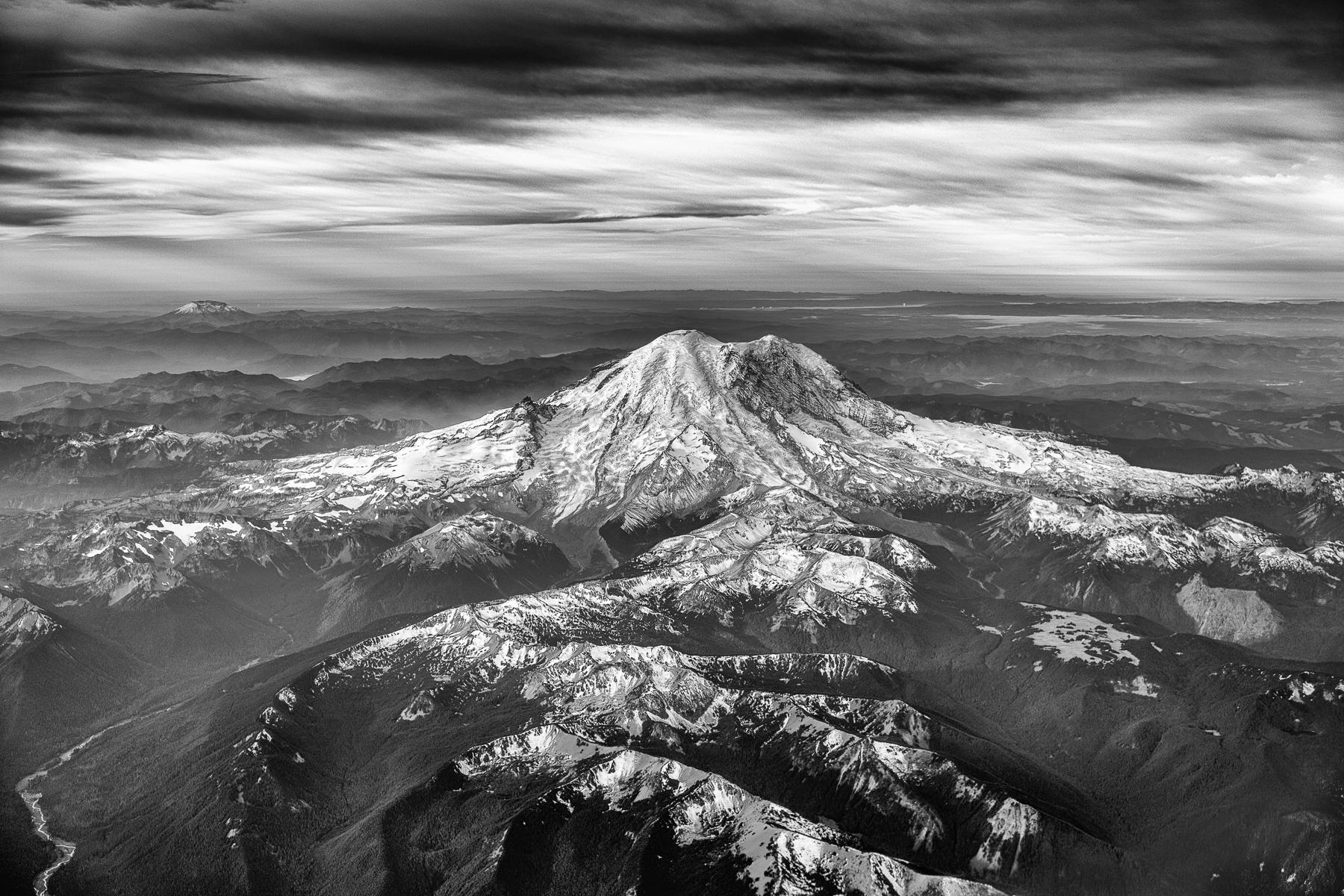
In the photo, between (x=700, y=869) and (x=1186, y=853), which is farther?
(x=1186, y=853)

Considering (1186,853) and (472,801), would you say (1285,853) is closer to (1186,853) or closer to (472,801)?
(1186,853)

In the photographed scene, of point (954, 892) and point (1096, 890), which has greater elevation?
point (954, 892)

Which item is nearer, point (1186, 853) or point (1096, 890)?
point (1096, 890)

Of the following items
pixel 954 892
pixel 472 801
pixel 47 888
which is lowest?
pixel 47 888

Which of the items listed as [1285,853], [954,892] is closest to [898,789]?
[954,892]

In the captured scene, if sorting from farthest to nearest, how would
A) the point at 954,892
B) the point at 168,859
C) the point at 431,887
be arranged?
the point at 168,859 → the point at 431,887 → the point at 954,892

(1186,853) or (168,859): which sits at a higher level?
(1186,853)

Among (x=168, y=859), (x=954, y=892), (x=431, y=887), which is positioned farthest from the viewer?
(x=168, y=859)

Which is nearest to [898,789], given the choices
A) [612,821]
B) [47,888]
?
[612,821]

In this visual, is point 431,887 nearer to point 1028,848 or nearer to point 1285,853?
point 1028,848
